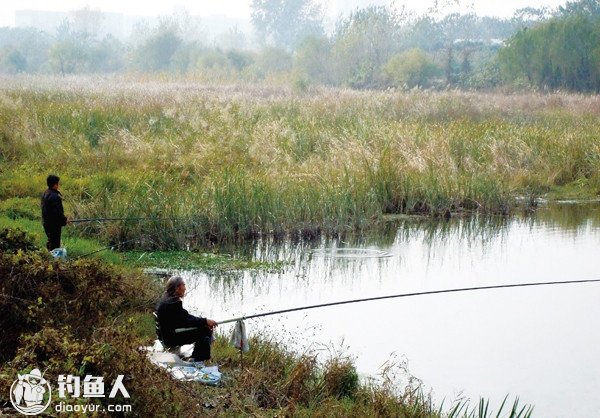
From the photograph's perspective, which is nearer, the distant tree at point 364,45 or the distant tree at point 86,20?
the distant tree at point 364,45

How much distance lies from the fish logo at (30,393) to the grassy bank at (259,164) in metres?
7.14

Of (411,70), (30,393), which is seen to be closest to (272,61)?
(411,70)

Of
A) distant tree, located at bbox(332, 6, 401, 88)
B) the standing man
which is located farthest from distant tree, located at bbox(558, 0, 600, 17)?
the standing man

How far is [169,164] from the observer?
1599cm

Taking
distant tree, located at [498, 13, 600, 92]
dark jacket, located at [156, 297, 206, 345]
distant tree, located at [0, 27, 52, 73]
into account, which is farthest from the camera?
distant tree, located at [0, 27, 52, 73]

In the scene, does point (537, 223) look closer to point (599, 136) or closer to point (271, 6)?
point (599, 136)

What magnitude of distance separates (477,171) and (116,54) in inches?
1983

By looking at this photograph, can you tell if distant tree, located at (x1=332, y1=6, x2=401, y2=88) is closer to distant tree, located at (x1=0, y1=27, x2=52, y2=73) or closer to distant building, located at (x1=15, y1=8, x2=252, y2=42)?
distant tree, located at (x1=0, y1=27, x2=52, y2=73)

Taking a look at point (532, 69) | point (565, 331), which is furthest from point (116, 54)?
point (565, 331)

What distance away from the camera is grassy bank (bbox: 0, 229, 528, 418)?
5.58m

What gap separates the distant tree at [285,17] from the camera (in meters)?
77.5

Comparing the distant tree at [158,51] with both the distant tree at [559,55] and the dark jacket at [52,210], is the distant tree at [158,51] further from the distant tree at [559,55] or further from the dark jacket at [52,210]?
the dark jacket at [52,210]

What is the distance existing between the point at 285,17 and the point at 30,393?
7445cm

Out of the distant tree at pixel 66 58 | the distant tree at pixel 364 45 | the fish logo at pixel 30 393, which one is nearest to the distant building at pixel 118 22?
the distant tree at pixel 66 58
